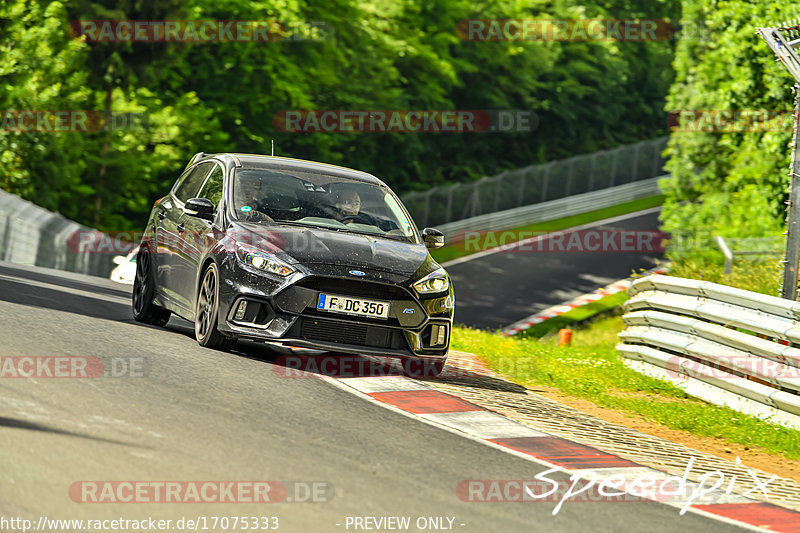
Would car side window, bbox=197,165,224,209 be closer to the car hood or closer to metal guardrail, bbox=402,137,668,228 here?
the car hood

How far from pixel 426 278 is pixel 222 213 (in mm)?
1953

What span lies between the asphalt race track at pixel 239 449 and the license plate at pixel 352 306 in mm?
663

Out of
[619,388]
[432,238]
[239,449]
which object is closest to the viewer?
[239,449]

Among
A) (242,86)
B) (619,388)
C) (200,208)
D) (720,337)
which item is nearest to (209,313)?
(200,208)

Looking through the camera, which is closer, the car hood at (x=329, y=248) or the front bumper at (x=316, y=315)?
the front bumper at (x=316, y=315)

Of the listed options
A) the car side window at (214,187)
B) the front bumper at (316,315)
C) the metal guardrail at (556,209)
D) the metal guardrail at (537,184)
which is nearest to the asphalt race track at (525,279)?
the metal guardrail at (556,209)

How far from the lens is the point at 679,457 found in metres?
7.97

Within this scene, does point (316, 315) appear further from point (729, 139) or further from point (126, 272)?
point (729, 139)

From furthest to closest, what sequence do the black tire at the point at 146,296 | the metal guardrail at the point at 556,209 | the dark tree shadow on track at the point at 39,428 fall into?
the metal guardrail at the point at 556,209
the black tire at the point at 146,296
the dark tree shadow on track at the point at 39,428

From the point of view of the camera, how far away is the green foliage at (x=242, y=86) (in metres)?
37.2

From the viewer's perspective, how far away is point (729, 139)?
31172 millimetres

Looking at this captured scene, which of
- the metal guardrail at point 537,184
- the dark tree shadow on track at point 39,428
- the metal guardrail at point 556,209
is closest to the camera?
the dark tree shadow on track at point 39,428

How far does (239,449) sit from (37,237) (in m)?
19.1

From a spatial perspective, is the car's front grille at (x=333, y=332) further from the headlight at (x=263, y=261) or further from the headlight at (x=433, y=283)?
the headlight at (x=433, y=283)
